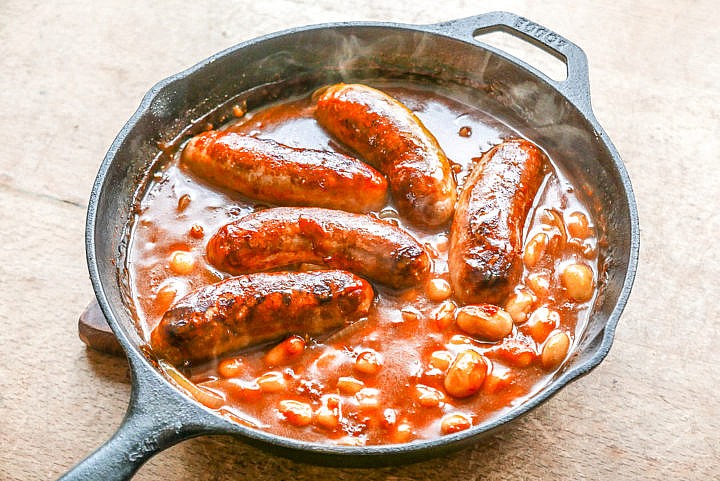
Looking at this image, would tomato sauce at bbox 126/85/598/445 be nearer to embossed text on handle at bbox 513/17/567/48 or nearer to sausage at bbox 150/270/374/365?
sausage at bbox 150/270/374/365

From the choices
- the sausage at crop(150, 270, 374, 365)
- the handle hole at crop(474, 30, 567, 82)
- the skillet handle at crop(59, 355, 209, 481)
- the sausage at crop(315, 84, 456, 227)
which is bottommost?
the skillet handle at crop(59, 355, 209, 481)

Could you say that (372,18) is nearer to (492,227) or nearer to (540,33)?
(540,33)

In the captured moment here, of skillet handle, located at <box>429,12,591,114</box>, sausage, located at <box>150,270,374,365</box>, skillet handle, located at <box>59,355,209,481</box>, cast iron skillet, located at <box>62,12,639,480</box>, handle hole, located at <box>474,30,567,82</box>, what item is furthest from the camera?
handle hole, located at <box>474,30,567,82</box>

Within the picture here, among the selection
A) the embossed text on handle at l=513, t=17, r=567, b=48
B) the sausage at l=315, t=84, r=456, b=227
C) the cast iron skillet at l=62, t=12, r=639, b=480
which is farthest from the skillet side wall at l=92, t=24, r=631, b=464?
the sausage at l=315, t=84, r=456, b=227

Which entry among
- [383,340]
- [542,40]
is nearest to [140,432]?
[383,340]

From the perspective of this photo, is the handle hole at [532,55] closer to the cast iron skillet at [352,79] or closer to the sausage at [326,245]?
the cast iron skillet at [352,79]
